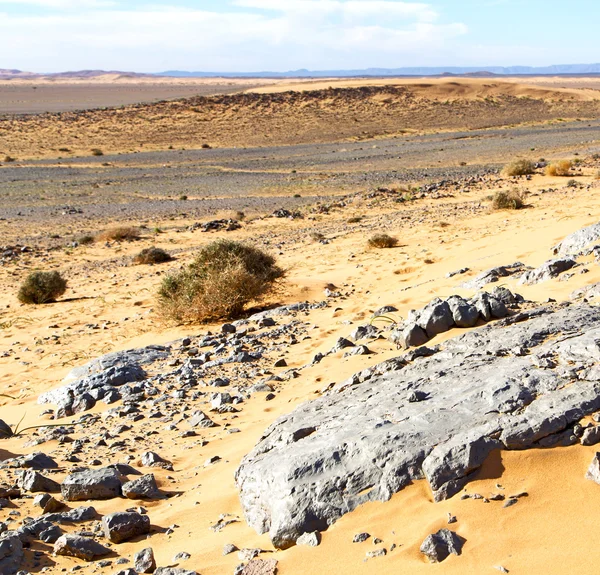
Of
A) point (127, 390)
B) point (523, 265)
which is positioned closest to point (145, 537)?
point (127, 390)

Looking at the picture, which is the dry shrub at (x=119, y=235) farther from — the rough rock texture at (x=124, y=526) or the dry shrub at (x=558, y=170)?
the rough rock texture at (x=124, y=526)

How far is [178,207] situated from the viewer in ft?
84.7

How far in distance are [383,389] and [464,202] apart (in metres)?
17.0

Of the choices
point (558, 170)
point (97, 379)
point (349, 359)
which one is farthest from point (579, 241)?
point (558, 170)

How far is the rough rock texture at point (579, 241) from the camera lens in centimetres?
904

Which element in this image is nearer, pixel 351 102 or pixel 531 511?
pixel 531 511

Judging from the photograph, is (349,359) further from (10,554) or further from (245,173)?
(245,173)

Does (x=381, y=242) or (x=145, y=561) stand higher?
(x=381, y=242)

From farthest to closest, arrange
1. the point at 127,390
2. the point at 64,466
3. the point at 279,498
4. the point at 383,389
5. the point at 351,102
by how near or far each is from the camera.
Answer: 1. the point at 351,102
2. the point at 127,390
3. the point at 64,466
4. the point at 383,389
5. the point at 279,498

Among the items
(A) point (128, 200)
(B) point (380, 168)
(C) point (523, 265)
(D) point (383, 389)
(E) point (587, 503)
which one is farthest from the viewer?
(B) point (380, 168)

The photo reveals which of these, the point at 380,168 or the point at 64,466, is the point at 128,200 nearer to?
the point at 380,168

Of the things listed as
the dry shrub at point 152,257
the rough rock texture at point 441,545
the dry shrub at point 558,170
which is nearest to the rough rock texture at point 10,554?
the rough rock texture at point 441,545

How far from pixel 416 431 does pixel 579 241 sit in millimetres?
5965

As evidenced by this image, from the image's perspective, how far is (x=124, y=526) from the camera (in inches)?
175
